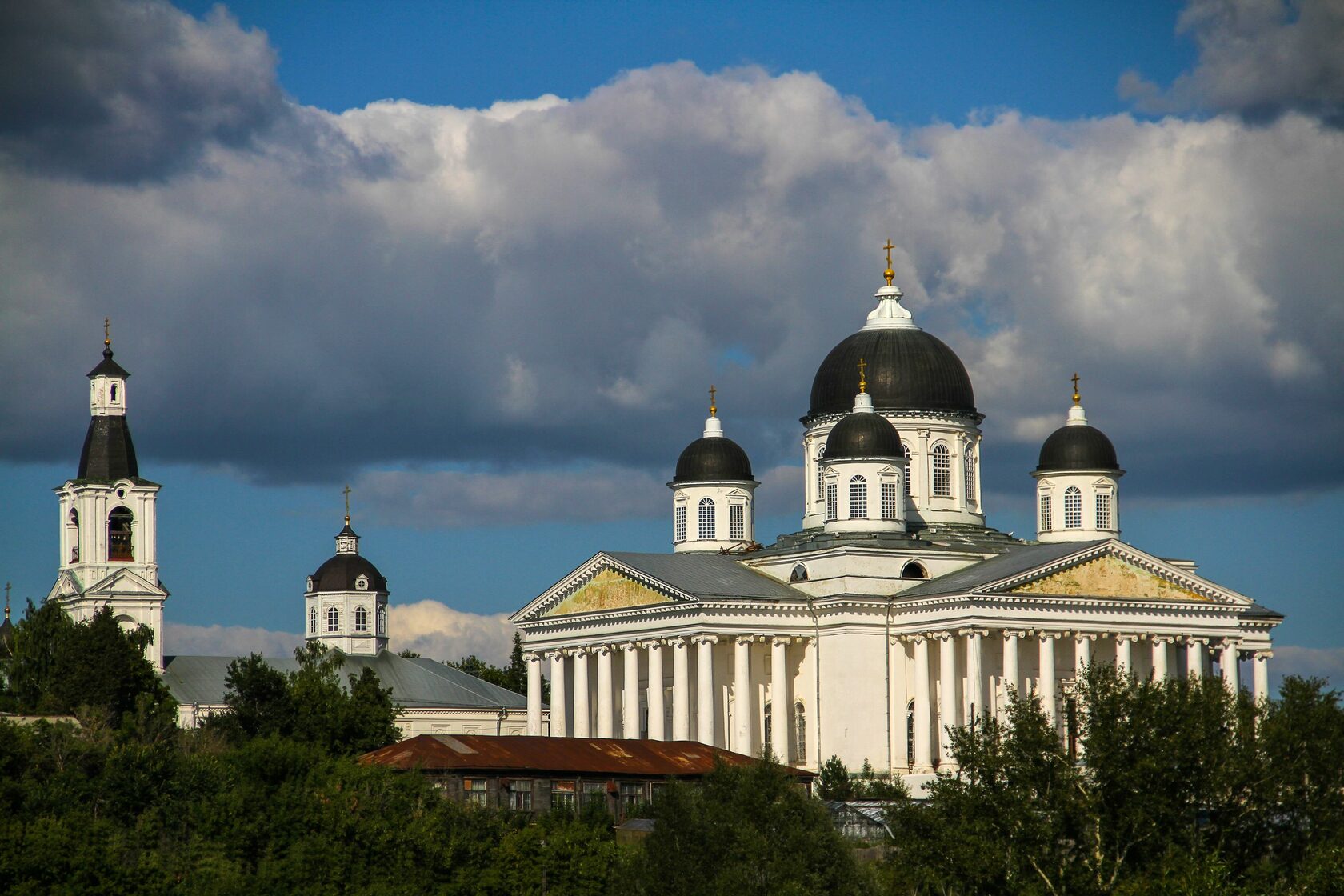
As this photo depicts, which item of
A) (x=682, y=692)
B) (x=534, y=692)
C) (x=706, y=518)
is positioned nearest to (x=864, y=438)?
(x=682, y=692)

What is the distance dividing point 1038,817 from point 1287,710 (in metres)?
9.09

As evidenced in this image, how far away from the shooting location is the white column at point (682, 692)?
320 feet

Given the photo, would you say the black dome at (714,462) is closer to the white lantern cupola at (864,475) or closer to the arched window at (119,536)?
the white lantern cupola at (864,475)

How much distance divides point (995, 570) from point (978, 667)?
402cm

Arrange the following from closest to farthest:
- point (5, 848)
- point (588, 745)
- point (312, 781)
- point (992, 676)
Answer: point (5, 848) → point (312, 781) → point (588, 745) → point (992, 676)

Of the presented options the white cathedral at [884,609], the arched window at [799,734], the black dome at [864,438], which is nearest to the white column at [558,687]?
the white cathedral at [884,609]

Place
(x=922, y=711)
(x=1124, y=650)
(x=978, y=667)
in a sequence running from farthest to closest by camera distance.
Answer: (x=1124, y=650) < (x=922, y=711) < (x=978, y=667)

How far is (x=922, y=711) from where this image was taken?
96.9 meters

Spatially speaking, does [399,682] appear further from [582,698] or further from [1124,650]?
[1124,650]

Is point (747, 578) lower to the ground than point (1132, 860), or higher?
higher

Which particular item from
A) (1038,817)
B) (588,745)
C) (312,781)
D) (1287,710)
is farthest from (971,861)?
(588,745)

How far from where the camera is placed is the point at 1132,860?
208 feet

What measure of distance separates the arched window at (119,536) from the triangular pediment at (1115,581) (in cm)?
4774

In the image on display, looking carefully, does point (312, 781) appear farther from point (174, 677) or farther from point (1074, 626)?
point (174, 677)
